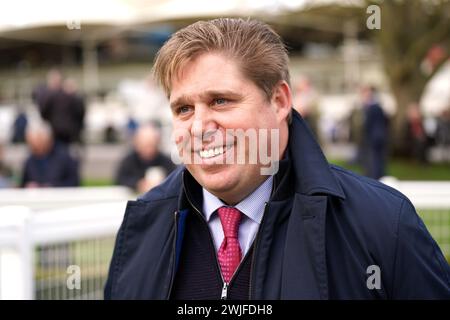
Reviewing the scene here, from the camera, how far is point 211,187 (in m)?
2.03

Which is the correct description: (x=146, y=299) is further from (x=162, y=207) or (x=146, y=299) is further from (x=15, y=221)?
(x=15, y=221)


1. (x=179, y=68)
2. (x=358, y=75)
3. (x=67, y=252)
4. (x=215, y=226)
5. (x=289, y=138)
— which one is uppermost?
(x=358, y=75)

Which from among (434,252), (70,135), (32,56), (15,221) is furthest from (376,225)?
(32,56)

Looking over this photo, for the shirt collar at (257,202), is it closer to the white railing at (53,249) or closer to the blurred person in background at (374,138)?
the white railing at (53,249)

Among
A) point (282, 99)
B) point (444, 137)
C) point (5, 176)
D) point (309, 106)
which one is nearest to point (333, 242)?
point (282, 99)

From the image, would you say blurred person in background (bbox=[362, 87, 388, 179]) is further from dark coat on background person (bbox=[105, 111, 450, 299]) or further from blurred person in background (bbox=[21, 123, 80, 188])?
dark coat on background person (bbox=[105, 111, 450, 299])

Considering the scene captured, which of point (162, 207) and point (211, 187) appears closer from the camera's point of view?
point (211, 187)

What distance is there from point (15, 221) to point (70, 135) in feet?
31.1

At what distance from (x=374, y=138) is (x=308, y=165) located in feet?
35.7

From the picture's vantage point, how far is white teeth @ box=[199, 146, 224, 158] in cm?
200

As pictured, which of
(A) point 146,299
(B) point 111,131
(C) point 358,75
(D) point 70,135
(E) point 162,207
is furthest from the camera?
(C) point 358,75

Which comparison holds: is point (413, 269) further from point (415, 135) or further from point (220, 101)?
point (415, 135)

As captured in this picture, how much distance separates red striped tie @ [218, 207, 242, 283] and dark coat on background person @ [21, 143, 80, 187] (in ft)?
21.4

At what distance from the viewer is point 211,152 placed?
2014mm
